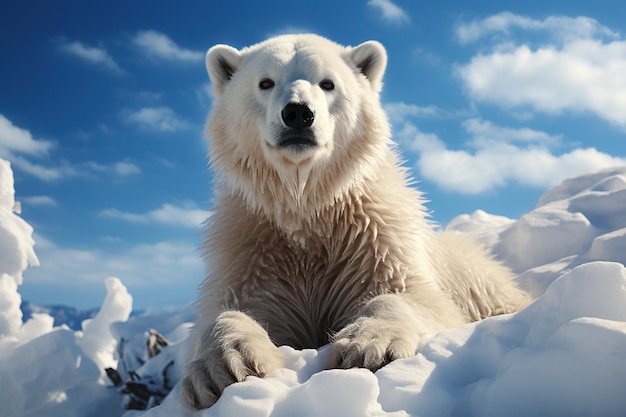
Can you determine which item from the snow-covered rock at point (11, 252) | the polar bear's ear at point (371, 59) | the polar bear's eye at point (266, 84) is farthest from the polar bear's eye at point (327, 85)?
the snow-covered rock at point (11, 252)

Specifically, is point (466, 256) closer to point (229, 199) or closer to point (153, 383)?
point (229, 199)

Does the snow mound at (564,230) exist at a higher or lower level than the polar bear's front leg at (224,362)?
higher

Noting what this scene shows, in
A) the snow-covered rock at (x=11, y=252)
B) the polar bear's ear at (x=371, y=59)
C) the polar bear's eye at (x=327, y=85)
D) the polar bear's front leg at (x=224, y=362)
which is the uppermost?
the snow-covered rock at (x=11, y=252)

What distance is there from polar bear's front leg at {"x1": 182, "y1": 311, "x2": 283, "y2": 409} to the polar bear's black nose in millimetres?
1331

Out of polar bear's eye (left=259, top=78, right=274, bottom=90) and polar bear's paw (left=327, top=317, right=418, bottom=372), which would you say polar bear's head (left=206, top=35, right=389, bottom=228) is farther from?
polar bear's paw (left=327, top=317, right=418, bottom=372)

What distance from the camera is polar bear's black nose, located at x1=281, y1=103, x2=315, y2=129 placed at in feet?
12.0

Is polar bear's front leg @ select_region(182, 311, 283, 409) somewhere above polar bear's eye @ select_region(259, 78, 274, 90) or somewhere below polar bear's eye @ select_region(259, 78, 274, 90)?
below

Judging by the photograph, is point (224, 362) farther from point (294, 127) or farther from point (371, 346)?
point (294, 127)

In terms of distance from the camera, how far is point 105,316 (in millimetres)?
12852

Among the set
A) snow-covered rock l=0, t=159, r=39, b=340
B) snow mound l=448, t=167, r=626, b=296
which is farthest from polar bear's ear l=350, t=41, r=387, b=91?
snow-covered rock l=0, t=159, r=39, b=340

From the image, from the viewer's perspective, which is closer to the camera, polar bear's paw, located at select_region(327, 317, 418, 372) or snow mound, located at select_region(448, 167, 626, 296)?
polar bear's paw, located at select_region(327, 317, 418, 372)

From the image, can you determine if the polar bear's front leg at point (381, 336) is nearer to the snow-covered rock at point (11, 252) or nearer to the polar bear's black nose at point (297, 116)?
the polar bear's black nose at point (297, 116)

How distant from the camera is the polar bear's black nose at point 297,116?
3.67 meters

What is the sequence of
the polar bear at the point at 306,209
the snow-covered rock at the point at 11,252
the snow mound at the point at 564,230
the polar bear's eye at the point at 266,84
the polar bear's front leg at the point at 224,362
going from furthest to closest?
1. the snow-covered rock at the point at 11,252
2. the snow mound at the point at 564,230
3. the polar bear's eye at the point at 266,84
4. the polar bear at the point at 306,209
5. the polar bear's front leg at the point at 224,362
